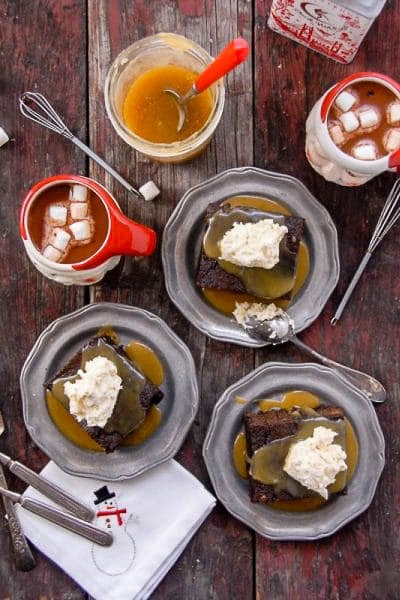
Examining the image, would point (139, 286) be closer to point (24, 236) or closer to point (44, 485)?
point (24, 236)

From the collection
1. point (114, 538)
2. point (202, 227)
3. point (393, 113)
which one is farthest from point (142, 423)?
point (393, 113)

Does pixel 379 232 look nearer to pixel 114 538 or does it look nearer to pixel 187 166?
pixel 187 166

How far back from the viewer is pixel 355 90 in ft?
6.06

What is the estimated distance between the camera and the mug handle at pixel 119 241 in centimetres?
180

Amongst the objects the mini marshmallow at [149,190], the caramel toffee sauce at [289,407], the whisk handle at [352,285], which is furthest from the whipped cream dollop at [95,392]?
the whisk handle at [352,285]

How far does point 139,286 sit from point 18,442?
534 millimetres

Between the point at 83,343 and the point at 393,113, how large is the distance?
981 millimetres

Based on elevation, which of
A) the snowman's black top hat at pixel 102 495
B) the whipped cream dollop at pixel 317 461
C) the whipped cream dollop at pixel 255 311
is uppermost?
the whipped cream dollop at pixel 255 311

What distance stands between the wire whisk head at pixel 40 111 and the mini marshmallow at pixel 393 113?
84 cm

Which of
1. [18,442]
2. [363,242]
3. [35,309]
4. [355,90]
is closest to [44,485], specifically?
[18,442]

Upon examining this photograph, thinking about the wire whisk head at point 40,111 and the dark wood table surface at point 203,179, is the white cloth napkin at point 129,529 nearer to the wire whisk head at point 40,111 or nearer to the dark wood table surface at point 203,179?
the dark wood table surface at point 203,179

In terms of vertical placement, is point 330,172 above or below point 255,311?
above

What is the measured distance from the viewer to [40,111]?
2035 mm

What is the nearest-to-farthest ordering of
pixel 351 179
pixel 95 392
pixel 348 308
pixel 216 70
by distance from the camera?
1. pixel 216 70
2. pixel 95 392
3. pixel 351 179
4. pixel 348 308
